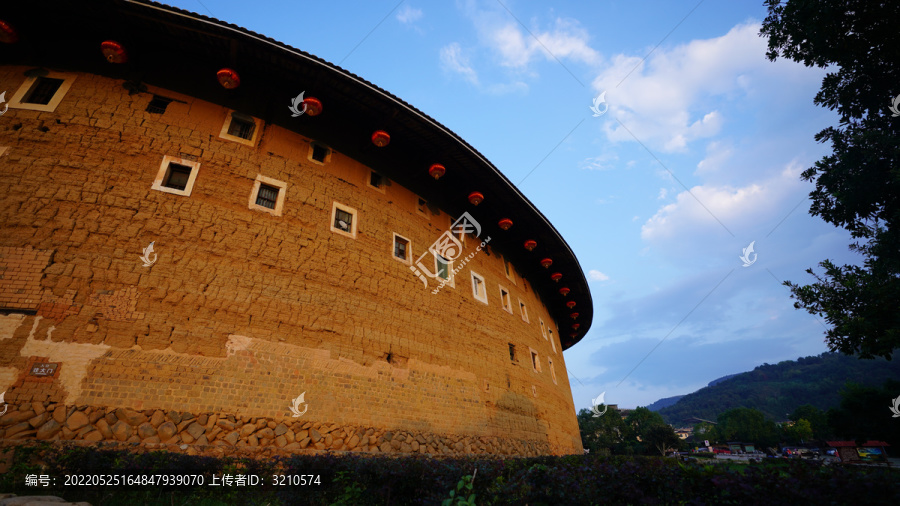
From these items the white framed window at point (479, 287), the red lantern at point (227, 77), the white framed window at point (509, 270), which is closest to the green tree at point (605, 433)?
the white framed window at point (509, 270)

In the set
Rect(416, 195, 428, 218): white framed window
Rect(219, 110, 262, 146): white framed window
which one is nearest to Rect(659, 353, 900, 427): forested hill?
Rect(416, 195, 428, 218): white framed window

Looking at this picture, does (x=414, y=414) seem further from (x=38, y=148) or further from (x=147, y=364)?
(x=38, y=148)

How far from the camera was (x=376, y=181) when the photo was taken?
11148mm

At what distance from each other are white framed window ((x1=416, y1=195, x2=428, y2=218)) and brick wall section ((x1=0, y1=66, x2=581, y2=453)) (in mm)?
1434

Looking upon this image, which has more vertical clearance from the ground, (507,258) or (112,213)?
(507,258)

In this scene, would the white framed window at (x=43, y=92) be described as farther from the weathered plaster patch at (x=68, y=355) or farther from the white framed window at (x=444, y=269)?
the white framed window at (x=444, y=269)

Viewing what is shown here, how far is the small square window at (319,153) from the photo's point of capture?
992cm

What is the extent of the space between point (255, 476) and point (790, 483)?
236 inches

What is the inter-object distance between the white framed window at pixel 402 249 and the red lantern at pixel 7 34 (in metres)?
9.38

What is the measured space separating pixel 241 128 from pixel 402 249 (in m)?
5.15

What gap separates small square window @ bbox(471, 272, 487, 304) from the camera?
12894 millimetres

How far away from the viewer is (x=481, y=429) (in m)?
10.3

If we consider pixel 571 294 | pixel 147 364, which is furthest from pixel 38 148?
pixel 571 294

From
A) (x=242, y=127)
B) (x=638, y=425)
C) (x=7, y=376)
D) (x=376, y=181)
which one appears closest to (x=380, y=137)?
(x=376, y=181)
